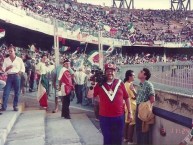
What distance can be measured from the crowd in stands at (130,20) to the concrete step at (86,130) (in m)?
26.1

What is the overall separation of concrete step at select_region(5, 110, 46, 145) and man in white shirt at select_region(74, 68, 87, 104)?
3158mm

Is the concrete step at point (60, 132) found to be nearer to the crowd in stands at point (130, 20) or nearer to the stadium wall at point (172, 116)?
the stadium wall at point (172, 116)

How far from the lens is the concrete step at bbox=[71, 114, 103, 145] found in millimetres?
7135

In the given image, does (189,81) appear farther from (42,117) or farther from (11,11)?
(11,11)

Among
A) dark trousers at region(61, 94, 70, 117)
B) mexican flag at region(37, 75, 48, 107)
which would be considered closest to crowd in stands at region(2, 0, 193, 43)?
mexican flag at region(37, 75, 48, 107)

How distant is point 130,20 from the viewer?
1971 inches

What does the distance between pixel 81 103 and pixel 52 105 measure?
4.73 feet

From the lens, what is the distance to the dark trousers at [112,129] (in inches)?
195

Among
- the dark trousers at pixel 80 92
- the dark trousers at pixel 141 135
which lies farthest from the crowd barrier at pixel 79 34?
the dark trousers at pixel 141 135

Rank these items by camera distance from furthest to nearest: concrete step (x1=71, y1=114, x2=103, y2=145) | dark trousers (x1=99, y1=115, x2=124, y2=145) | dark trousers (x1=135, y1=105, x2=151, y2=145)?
concrete step (x1=71, y1=114, x2=103, y2=145)
dark trousers (x1=135, y1=105, x2=151, y2=145)
dark trousers (x1=99, y1=115, x2=124, y2=145)

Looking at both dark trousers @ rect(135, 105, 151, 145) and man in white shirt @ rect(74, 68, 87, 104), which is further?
man in white shirt @ rect(74, 68, 87, 104)

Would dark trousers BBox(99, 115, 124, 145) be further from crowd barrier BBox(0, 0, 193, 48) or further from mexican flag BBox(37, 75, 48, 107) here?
crowd barrier BBox(0, 0, 193, 48)

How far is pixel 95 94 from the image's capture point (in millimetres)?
5129

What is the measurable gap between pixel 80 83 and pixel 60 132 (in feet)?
15.4
